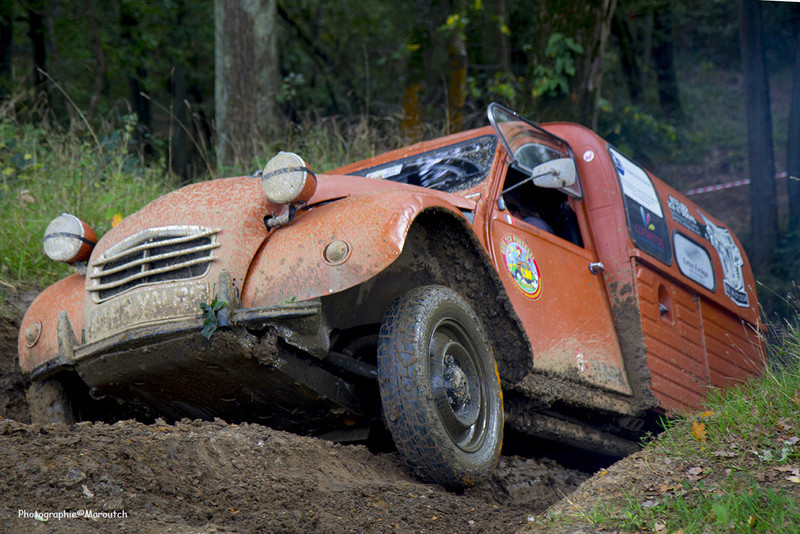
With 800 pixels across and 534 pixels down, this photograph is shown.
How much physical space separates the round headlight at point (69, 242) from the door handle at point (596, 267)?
2.62 metres

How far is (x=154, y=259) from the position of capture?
8.80ft

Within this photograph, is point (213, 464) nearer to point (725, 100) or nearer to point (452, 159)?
point (452, 159)

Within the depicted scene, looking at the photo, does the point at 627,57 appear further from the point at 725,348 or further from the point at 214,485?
the point at 214,485

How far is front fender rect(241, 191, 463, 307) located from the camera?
101 inches

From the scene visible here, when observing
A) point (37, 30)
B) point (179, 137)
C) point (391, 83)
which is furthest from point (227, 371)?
point (391, 83)

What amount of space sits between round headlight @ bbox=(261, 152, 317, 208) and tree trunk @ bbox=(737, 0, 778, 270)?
9089 millimetres

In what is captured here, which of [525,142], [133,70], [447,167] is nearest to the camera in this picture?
[447,167]

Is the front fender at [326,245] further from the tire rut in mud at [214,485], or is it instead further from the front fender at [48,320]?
the front fender at [48,320]

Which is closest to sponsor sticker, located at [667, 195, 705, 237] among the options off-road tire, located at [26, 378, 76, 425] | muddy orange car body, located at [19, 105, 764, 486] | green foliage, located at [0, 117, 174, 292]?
muddy orange car body, located at [19, 105, 764, 486]

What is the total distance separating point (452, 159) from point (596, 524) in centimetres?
216

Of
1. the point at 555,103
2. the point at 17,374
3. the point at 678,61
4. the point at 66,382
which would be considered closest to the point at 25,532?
the point at 66,382

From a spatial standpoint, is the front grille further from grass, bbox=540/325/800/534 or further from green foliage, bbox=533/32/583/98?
green foliage, bbox=533/32/583/98

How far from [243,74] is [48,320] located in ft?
17.0

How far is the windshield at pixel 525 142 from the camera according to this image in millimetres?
3830
